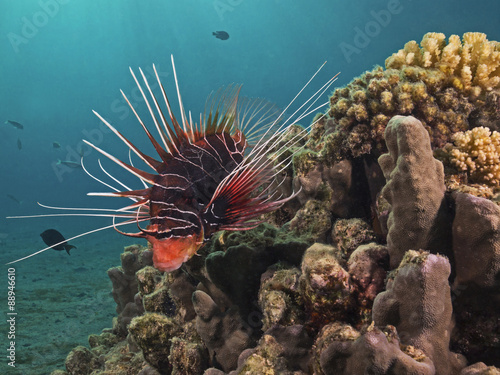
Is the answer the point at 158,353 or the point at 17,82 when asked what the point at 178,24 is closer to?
the point at 17,82

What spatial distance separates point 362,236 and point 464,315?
953mm

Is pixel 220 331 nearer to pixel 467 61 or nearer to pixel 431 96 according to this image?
pixel 431 96

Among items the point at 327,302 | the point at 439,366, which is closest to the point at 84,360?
the point at 327,302

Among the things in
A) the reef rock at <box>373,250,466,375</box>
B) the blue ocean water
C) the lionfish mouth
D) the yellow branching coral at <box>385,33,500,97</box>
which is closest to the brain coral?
the yellow branching coral at <box>385,33,500,97</box>

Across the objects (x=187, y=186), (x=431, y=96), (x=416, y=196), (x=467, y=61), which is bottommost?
(x=416, y=196)

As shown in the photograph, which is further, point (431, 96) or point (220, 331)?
point (431, 96)

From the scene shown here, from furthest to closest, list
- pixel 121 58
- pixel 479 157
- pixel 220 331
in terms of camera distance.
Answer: pixel 121 58 → pixel 220 331 → pixel 479 157

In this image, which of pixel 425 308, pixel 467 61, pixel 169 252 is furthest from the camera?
pixel 467 61

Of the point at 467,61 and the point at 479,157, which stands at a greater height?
the point at 467,61

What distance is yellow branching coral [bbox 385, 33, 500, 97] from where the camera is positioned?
3.29 metres

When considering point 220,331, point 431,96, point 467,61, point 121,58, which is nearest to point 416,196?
point 431,96

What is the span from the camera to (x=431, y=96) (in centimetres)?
324

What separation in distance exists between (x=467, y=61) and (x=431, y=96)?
63 centimetres

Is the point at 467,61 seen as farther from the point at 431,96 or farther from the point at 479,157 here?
the point at 479,157
